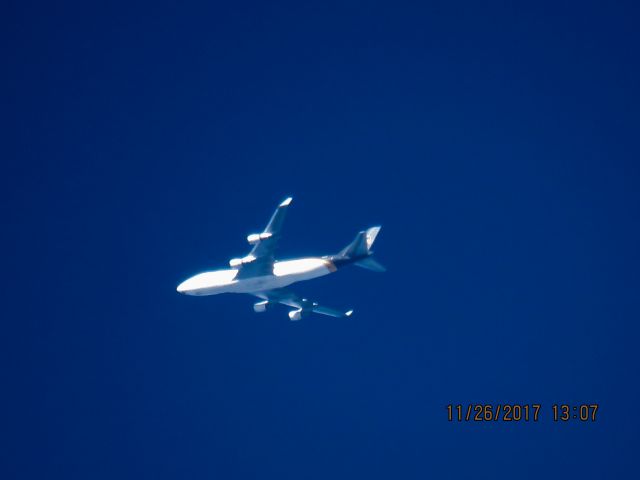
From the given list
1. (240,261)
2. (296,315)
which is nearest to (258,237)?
(240,261)

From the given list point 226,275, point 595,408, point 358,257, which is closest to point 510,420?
point 595,408

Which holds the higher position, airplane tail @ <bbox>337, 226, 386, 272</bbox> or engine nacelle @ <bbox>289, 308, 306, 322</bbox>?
airplane tail @ <bbox>337, 226, 386, 272</bbox>

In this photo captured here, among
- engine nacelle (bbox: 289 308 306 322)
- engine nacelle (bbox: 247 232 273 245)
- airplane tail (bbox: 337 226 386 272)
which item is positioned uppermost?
airplane tail (bbox: 337 226 386 272)

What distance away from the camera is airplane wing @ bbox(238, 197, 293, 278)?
51.6m

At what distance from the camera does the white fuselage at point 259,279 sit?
5375cm

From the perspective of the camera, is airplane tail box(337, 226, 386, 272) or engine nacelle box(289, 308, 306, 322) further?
engine nacelle box(289, 308, 306, 322)

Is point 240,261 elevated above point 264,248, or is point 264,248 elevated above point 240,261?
point 264,248

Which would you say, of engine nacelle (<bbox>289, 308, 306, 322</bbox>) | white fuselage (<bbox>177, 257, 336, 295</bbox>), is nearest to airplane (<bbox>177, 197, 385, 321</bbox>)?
white fuselage (<bbox>177, 257, 336, 295</bbox>)

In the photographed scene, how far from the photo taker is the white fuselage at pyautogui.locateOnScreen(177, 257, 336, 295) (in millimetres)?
53750

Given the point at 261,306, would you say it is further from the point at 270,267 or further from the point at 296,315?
the point at 270,267

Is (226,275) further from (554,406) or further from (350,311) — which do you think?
(554,406)

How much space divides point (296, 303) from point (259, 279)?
684 cm

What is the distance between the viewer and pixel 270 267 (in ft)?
175

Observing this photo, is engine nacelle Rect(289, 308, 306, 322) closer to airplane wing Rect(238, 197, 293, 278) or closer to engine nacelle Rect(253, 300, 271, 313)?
engine nacelle Rect(253, 300, 271, 313)
